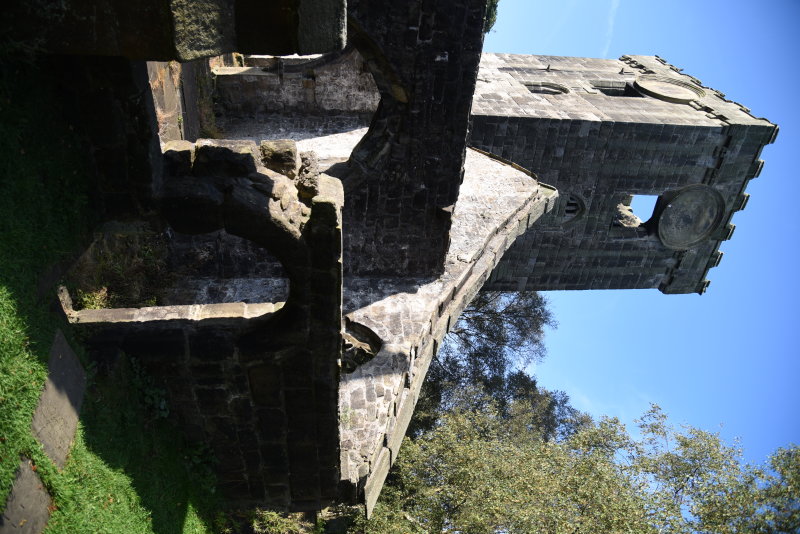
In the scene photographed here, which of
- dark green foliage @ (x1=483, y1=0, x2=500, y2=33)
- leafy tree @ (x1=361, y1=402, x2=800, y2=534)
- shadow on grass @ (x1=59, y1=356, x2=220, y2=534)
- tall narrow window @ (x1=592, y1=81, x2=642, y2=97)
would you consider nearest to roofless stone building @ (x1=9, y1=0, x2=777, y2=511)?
shadow on grass @ (x1=59, y1=356, x2=220, y2=534)

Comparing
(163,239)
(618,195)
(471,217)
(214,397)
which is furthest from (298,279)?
(618,195)

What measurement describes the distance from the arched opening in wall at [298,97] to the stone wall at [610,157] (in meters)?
2.69

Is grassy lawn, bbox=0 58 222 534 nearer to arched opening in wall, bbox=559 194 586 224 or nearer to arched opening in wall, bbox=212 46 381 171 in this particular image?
arched opening in wall, bbox=212 46 381 171

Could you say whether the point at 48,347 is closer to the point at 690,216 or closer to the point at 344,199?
the point at 344,199

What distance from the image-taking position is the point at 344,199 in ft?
21.2

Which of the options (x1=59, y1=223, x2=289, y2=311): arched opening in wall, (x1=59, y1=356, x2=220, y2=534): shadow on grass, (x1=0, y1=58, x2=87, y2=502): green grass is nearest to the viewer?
(x1=0, y1=58, x2=87, y2=502): green grass

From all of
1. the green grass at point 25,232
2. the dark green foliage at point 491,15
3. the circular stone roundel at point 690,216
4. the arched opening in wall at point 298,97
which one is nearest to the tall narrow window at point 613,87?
the circular stone roundel at point 690,216

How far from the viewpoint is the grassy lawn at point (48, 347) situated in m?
3.25

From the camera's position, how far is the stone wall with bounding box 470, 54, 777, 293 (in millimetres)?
13016

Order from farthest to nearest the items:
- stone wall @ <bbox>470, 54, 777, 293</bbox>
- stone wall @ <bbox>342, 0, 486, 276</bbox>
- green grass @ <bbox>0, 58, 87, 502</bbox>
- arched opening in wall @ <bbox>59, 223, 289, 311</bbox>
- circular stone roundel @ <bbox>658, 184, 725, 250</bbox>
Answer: circular stone roundel @ <bbox>658, 184, 725, 250</bbox> < stone wall @ <bbox>470, 54, 777, 293</bbox> < stone wall @ <bbox>342, 0, 486, 276</bbox> < arched opening in wall @ <bbox>59, 223, 289, 311</bbox> < green grass @ <bbox>0, 58, 87, 502</bbox>

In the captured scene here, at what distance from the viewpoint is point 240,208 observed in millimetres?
3998

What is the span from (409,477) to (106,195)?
929 centimetres

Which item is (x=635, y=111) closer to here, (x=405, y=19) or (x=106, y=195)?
(x=405, y=19)

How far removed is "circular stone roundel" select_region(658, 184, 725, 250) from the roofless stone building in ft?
0.18
